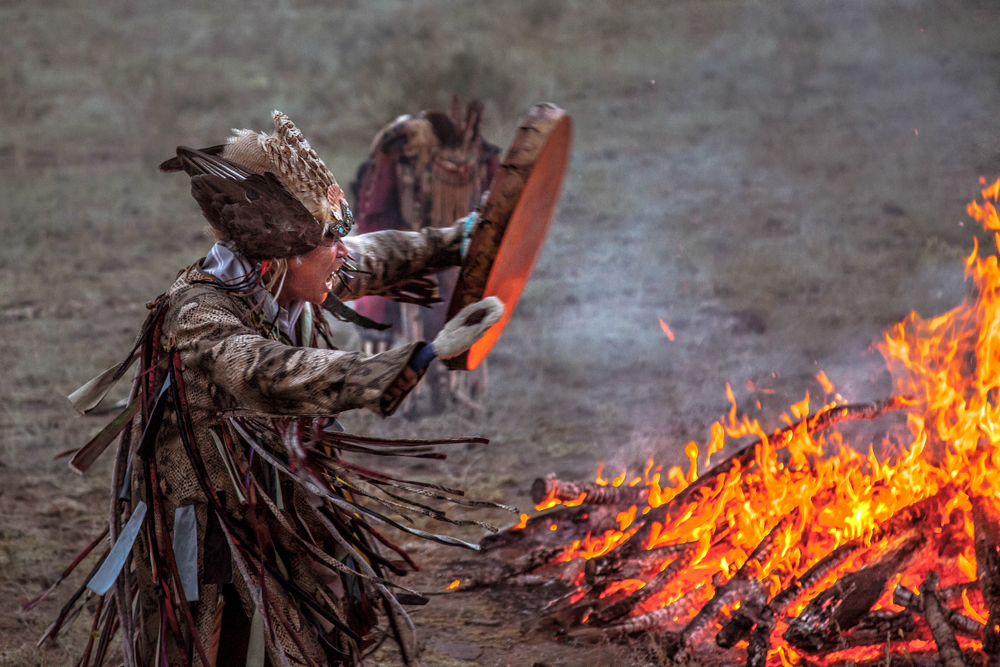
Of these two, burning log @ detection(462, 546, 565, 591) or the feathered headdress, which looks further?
burning log @ detection(462, 546, 565, 591)

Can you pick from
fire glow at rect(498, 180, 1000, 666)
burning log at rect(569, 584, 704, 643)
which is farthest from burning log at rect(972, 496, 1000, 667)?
burning log at rect(569, 584, 704, 643)

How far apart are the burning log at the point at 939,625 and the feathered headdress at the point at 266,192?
2475 mm

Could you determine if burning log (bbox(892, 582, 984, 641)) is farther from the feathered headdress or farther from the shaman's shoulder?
the shaman's shoulder

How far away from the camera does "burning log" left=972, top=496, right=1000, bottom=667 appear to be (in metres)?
3.08

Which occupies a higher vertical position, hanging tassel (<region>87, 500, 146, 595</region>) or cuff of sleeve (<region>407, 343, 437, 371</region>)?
cuff of sleeve (<region>407, 343, 437, 371</region>)

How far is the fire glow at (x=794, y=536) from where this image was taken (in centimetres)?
337

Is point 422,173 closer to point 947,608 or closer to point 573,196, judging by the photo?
point 947,608

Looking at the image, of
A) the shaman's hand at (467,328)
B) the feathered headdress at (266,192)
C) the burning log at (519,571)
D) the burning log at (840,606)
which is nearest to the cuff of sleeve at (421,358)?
the shaman's hand at (467,328)

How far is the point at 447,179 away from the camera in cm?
642

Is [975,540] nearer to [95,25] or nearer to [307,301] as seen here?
[307,301]

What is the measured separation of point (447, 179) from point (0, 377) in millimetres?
4186

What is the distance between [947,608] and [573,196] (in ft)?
27.4

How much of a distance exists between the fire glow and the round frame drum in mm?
1759

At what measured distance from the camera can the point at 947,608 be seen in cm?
324
